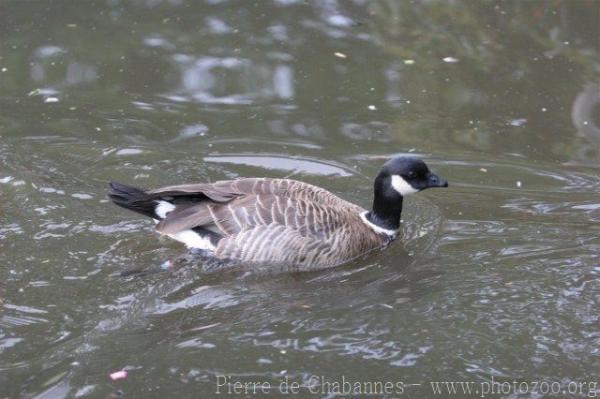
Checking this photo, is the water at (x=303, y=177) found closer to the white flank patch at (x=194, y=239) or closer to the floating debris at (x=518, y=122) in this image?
the floating debris at (x=518, y=122)

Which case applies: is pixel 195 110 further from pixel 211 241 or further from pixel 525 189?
pixel 525 189

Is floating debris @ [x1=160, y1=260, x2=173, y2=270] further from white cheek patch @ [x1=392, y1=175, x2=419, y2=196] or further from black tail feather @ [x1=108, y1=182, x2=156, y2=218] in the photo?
white cheek patch @ [x1=392, y1=175, x2=419, y2=196]

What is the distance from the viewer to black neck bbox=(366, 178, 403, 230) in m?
7.96

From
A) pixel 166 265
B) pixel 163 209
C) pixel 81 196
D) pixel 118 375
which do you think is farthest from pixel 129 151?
pixel 118 375

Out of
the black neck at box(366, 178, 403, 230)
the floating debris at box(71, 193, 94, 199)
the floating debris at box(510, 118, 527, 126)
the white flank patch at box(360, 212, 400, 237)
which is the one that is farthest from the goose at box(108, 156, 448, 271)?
the floating debris at box(510, 118, 527, 126)

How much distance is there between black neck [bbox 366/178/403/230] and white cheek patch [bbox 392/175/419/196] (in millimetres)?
47

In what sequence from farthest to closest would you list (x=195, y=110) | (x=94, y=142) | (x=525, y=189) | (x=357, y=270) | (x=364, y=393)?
1. (x=195, y=110)
2. (x=94, y=142)
3. (x=525, y=189)
4. (x=357, y=270)
5. (x=364, y=393)

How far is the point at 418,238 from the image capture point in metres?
8.06

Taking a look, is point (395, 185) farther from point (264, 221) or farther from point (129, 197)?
point (129, 197)

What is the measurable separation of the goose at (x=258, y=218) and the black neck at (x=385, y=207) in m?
0.16

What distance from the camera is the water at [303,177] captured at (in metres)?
6.17

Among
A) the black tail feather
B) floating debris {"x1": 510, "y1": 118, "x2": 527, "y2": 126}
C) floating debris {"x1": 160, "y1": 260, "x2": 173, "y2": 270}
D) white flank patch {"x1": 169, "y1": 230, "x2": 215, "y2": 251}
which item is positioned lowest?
floating debris {"x1": 160, "y1": 260, "x2": 173, "y2": 270}

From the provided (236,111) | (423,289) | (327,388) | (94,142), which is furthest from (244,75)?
(327,388)

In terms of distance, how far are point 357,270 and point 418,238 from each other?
731 mm
